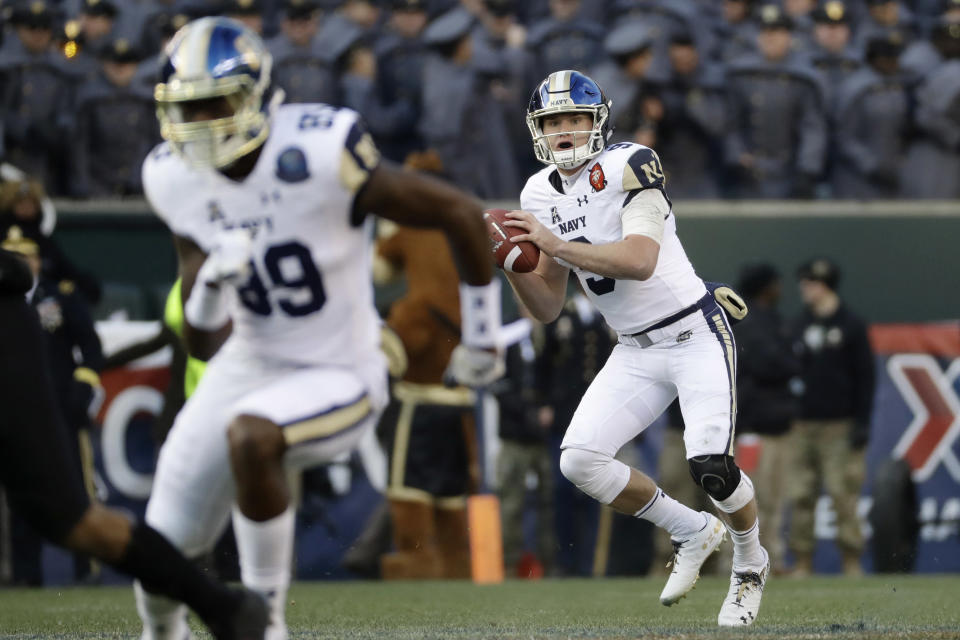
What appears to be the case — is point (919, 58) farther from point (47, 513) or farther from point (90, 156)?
point (47, 513)

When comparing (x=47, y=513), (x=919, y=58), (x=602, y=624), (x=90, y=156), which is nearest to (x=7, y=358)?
(x=47, y=513)

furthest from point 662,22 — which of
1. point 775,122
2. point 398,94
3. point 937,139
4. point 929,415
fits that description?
point 929,415

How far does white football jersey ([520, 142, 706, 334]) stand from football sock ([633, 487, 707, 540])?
2.18 ft

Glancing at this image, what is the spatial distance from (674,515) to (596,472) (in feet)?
1.24

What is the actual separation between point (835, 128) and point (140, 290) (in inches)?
185

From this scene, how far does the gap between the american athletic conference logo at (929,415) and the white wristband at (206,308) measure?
21.9 ft

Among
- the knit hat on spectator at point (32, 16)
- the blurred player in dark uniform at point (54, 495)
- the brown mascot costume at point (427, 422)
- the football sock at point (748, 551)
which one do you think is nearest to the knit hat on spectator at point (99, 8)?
the knit hat on spectator at point (32, 16)

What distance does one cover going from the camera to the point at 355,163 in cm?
443

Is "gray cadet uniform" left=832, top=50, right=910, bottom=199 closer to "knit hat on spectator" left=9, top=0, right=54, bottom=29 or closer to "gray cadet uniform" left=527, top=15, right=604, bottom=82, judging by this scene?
"gray cadet uniform" left=527, top=15, right=604, bottom=82

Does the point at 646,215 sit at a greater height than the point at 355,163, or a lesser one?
lesser

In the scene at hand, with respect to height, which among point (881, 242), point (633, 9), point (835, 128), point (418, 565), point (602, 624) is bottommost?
point (418, 565)

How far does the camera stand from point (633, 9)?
11.1 metres

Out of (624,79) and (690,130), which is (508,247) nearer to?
(624,79)

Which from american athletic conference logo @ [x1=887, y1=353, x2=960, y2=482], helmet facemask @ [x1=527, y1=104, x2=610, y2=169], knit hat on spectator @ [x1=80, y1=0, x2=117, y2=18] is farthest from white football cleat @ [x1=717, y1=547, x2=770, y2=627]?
knit hat on spectator @ [x1=80, y1=0, x2=117, y2=18]
